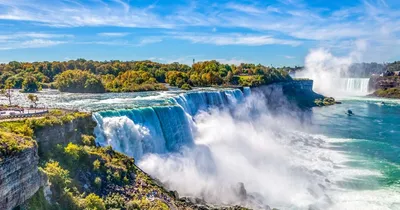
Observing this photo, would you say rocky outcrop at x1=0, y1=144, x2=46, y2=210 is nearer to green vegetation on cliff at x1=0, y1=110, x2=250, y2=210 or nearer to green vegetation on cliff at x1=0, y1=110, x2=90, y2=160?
green vegetation on cliff at x1=0, y1=110, x2=90, y2=160

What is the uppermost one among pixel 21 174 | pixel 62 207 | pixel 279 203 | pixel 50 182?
pixel 21 174

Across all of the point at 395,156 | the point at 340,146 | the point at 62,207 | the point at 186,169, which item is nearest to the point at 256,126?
the point at 340,146

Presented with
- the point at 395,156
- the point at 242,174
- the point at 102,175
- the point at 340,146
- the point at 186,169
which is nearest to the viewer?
the point at 102,175

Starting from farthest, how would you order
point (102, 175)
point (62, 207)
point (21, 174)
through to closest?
point (102, 175), point (62, 207), point (21, 174)

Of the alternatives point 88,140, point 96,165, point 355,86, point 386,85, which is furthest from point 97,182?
point 355,86

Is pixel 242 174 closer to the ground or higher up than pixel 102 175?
closer to the ground

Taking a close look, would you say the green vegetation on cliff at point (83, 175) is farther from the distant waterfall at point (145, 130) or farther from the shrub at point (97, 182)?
the distant waterfall at point (145, 130)

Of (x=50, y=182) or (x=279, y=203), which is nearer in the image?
(x=50, y=182)

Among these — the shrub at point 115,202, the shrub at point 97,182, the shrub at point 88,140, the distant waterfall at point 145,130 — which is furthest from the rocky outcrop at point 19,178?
the distant waterfall at point 145,130

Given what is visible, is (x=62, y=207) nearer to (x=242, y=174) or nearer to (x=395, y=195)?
(x=242, y=174)
